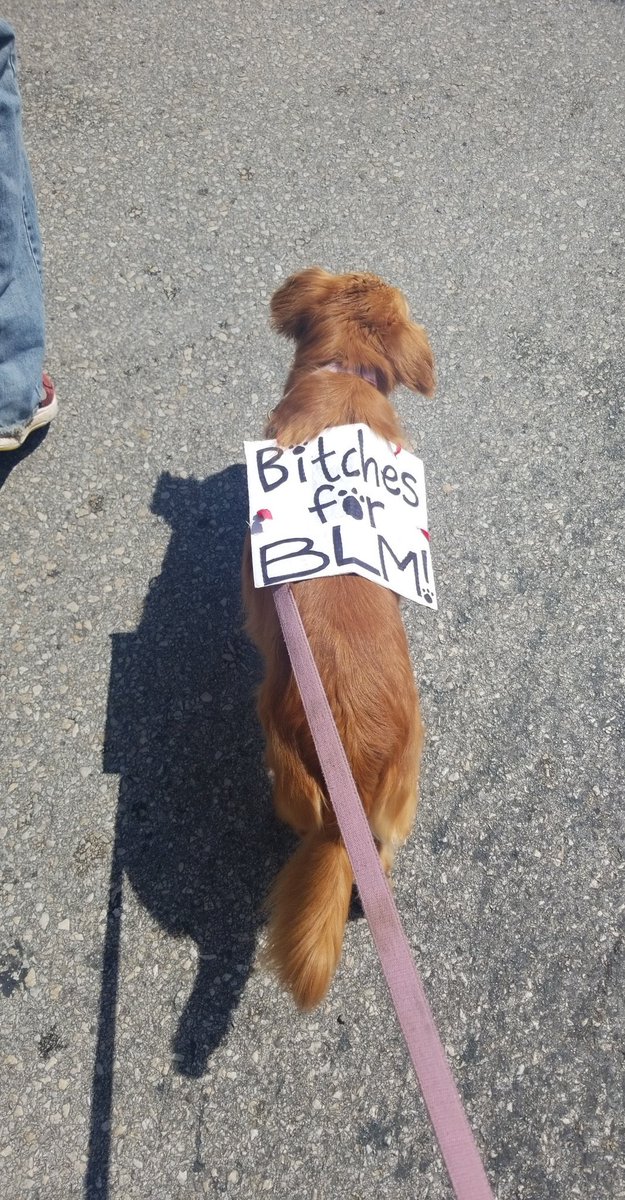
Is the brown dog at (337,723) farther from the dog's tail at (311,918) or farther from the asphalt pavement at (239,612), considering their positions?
the asphalt pavement at (239,612)

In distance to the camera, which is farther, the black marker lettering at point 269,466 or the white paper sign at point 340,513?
the black marker lettering at point 269,466

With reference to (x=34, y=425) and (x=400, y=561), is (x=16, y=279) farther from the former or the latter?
(x=400, y=561)

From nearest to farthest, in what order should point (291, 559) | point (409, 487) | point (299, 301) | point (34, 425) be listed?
point (291, 559) < point (409, 487) < point (299, 301) < point (34, 425)

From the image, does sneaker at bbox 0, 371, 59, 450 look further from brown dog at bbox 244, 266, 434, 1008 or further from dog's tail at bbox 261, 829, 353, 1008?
dog's tail at bbox 261, 829, 353, 1008

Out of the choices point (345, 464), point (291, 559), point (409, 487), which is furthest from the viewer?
point (409, 487)

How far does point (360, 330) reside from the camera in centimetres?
247

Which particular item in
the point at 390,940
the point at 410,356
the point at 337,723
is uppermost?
the point at 410,356

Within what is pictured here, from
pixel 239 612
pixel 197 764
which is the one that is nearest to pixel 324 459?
pixel 239 612

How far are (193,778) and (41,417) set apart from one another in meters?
1.38

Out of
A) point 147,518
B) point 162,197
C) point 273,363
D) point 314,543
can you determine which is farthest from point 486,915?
point 162,197

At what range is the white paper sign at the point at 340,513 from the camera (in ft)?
6.35

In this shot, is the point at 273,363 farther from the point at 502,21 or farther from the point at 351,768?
the point at 502,21

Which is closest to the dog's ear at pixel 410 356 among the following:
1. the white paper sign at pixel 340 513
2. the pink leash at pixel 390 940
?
the white paper sign at pixel 340 513

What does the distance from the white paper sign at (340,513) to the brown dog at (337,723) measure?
0.06 m
